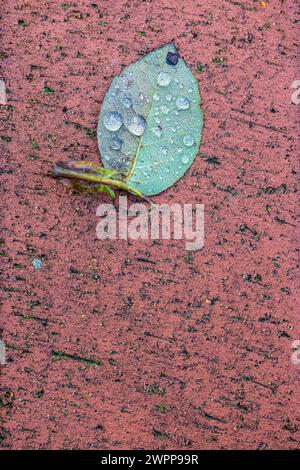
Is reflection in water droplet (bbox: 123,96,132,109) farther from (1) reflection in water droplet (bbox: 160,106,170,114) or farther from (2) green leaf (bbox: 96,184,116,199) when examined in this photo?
(2) green leaf (bbox: 96,184,116,199)

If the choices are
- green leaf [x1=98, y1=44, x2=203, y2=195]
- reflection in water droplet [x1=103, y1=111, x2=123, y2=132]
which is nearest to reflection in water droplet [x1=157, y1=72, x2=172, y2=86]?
green leaf [x1=98, y1=44, x2=203, y2=195]

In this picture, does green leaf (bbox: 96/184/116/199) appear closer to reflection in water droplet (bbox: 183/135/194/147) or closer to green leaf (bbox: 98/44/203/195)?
green leaf (bbox: 98/44/203/195)

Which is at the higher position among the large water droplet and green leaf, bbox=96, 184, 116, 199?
the large water droplet

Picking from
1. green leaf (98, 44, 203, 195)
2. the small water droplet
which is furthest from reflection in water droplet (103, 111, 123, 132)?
the small water droplet

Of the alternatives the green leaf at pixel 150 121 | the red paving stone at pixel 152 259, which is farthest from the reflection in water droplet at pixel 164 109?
the red paving stone at pixel 152 259

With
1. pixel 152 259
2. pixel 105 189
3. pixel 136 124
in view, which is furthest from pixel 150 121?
pixel 152 259

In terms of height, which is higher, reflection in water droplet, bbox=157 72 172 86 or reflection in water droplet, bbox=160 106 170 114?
reflection in water droplet, bbox=157 72 172 86

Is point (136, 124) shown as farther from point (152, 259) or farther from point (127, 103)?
point (152, 259)
